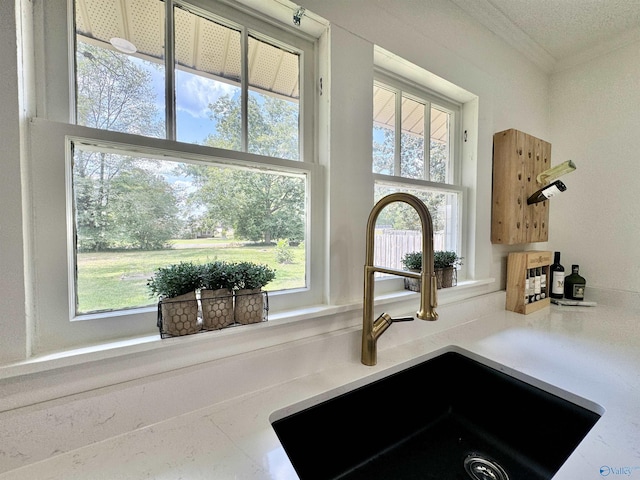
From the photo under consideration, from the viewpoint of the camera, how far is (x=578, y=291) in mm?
1691

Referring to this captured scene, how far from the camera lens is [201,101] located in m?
0.80

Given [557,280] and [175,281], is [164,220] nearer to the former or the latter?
[175,281]

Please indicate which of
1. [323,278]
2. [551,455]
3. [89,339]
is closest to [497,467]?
[551,455]

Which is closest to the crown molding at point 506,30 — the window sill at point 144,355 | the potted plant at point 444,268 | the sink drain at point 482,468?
the potted plant at point 444,268

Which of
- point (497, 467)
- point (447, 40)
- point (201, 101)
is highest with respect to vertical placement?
point (447, 40)

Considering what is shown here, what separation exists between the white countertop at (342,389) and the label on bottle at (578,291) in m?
0.54

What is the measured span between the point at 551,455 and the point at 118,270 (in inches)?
47.8

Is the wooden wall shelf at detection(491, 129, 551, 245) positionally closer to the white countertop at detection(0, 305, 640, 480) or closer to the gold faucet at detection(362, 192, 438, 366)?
the white countertop at detection(0, 305, 640, 480)

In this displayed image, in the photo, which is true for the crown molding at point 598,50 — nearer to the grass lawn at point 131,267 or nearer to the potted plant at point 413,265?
the potted plant at point 413,265

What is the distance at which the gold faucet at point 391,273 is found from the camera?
0.72 m

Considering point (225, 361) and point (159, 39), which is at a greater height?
point (159, 39)

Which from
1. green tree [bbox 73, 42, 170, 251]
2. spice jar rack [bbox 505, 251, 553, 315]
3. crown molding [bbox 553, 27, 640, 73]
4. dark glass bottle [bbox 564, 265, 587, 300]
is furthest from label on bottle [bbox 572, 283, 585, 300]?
green tree [bbox 73, 42, 170, 251]

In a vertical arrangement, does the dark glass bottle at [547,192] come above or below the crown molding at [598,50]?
below

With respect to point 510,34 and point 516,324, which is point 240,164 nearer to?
point 516,324
